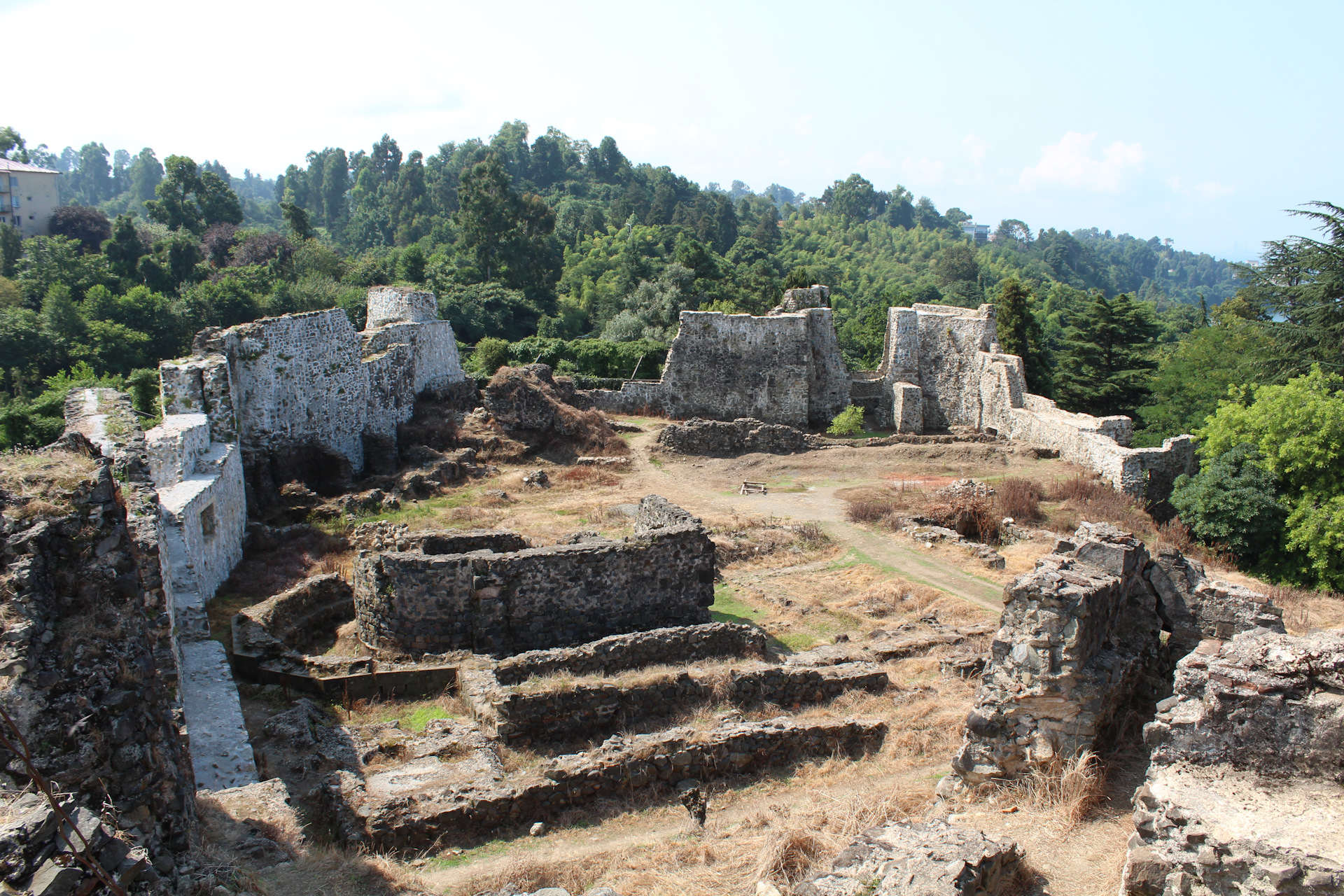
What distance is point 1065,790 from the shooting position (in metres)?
6.92

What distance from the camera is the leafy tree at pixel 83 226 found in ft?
167

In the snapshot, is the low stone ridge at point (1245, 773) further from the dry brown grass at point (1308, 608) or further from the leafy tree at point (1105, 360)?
the leafy tree at point (1105, 360)

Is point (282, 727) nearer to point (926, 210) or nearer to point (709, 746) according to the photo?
point (709, 746)

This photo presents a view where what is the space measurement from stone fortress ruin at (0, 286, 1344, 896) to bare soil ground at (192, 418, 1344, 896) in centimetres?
29

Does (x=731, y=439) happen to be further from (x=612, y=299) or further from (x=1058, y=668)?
(x=612, y=299)

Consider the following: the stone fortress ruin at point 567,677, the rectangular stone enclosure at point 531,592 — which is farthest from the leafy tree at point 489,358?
the rectangular stone enclosure at point 531,592

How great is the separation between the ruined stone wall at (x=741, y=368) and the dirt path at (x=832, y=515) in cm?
463

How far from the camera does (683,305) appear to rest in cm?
4197

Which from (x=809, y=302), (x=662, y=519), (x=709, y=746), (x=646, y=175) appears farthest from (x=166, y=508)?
(x=646, y=175)

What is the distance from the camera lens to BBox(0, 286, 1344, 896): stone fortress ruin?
503cm

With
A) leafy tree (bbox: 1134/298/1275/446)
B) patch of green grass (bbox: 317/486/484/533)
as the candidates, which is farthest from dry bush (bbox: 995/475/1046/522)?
patch of green grass (bbox: 317/486/484/533)

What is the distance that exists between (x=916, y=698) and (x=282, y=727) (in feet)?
22.9

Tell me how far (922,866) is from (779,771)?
10.2ft

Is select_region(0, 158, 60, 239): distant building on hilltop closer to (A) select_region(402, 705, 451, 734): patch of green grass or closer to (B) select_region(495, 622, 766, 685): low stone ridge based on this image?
(A) select_region(402, 705, 451, 734): patch of green grass
